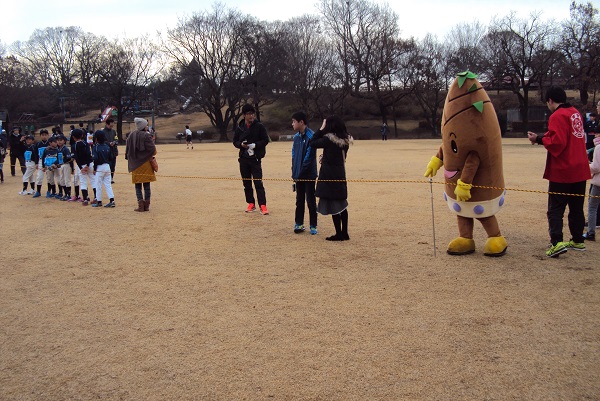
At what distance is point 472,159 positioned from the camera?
668 centimetres

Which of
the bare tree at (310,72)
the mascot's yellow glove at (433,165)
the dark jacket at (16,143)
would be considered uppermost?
the bare tree at (310,72)

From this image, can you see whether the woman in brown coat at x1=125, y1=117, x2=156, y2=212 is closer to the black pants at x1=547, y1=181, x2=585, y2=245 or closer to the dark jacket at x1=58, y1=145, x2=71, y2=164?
the dark jacket at x1=58, y1=145, x2=71, y2=164

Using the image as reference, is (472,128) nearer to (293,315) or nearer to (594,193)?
(594,193)

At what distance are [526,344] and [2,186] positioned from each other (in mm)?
16276

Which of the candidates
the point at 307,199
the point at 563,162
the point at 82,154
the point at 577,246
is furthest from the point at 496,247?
the point at 82,154

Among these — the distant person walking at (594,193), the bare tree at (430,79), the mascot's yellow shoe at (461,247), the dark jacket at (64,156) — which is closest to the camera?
the mascot's yellow shoe at (461,247)

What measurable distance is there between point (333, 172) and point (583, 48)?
47037 millimetres

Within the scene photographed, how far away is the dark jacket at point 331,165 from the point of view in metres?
7.72

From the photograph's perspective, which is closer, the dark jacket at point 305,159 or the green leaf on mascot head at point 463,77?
the green leaf on mascot head at point 463,77

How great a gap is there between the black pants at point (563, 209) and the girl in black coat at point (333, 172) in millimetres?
2655

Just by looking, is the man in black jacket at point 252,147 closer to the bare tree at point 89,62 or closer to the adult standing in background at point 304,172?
the adult standing in background at point 304,172

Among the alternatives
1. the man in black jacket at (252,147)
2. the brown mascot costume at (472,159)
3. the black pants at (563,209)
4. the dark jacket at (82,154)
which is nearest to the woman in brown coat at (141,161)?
the dark jacket at (82,154)

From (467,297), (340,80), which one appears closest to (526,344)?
(467,297)

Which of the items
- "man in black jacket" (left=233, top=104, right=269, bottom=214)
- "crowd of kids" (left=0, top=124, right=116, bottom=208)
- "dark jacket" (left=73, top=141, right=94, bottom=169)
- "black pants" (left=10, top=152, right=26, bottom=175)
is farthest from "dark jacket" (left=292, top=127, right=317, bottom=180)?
"black pants" (left=10, top=152, right=26, bottom=175)
